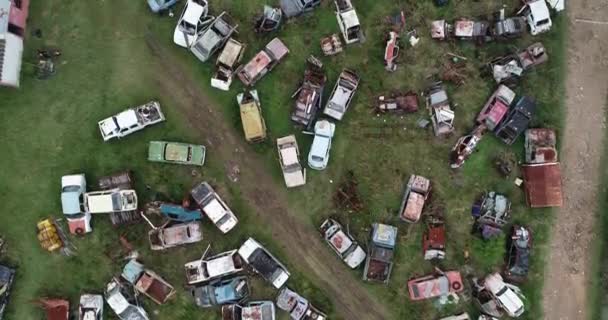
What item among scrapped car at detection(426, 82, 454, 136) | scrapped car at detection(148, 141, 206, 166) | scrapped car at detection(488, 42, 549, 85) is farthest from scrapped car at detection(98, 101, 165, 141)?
scrapped car at detection(488, 42, 549, 85)

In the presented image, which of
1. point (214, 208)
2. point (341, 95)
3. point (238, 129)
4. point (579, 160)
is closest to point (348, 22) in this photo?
point (341, 95)

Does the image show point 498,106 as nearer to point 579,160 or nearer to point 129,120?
point 579,160

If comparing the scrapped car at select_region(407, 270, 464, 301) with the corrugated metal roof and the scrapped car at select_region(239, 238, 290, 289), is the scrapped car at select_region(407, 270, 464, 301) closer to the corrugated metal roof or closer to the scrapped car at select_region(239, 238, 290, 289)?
the corrugated metal roof

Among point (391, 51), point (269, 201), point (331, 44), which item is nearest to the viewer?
point (391, 51)

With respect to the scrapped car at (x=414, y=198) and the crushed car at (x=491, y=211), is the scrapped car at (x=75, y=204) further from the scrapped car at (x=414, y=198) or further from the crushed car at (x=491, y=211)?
the crushed car at (x=491, y=211)

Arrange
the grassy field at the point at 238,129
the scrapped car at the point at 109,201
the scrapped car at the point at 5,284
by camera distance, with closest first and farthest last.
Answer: the scrapped car at the point at 109,201
the scrapped car at the point at 5,284
the grassy field at the point at 238,129

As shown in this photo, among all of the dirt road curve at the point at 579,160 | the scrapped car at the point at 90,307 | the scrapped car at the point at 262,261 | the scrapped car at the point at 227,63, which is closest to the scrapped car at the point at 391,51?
the scrapped car at the point at 227,63

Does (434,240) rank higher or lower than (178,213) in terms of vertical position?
higher
